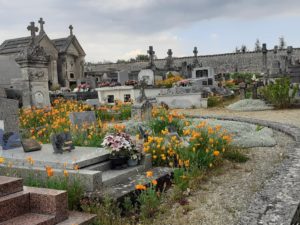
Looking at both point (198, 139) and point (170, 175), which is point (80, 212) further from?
point (198, 139)

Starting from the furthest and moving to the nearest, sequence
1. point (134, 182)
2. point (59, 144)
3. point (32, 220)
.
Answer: point (59, 144) < point (134, 182) < point (32, 220)

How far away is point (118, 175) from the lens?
15.8 feet

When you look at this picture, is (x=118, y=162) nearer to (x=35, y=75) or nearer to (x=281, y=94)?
(x=35, y=75)

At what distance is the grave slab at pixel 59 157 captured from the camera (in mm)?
4777

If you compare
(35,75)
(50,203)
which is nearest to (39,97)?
(35,75)

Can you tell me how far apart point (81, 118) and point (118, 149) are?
11.9ft

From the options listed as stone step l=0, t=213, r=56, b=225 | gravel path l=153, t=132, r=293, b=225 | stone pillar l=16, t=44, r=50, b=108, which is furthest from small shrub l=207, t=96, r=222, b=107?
stone step l=0, t=213, r=56, b=225

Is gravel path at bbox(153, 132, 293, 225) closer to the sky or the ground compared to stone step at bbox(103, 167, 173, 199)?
closer to the ground

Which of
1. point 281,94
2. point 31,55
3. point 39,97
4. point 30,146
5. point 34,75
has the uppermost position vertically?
point 31,55

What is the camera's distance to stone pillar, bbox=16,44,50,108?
1304 centimetres

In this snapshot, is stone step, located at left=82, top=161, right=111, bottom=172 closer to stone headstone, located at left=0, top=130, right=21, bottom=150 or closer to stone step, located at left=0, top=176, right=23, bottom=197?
stone step, located at left=0, top=176, right=23, bottom=197

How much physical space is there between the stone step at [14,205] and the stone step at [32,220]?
0.05 meters

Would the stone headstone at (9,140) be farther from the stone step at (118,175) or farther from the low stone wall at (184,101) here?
the low stone wall at (184,101)

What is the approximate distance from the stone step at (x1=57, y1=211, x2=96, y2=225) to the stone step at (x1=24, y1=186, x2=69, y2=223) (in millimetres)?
67
